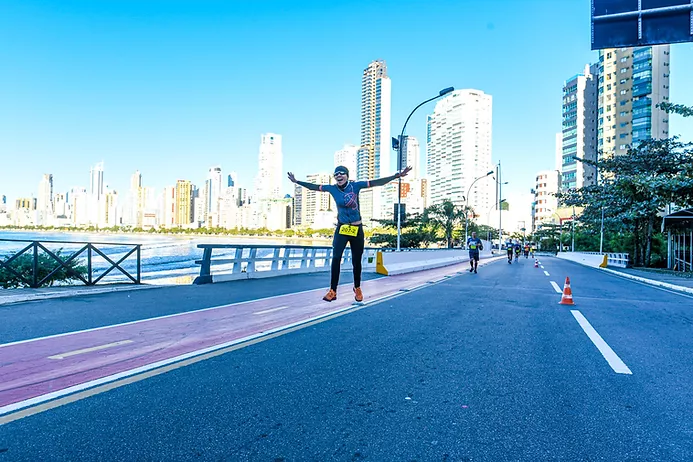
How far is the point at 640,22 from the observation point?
390 inches

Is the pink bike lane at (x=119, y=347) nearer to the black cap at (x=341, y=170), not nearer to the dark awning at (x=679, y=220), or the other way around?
the black cap at (x=341, y=170)

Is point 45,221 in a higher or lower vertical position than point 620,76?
lower

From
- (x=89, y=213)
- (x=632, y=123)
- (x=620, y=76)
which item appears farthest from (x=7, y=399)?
(x=89, y=213)

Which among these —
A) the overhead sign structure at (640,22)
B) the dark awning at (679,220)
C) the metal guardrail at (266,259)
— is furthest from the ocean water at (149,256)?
the dark awning at (679,220)

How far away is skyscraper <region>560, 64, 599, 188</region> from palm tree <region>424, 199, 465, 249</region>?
179ft

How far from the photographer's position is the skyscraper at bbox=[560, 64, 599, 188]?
120 metres

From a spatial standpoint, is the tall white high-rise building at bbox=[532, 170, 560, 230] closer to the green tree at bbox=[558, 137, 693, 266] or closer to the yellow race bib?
the green tree at bbox=[558, 137, 693, 266]

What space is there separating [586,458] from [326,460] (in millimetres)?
1469

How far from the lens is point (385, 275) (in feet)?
57.6

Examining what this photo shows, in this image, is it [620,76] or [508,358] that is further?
[620,76]

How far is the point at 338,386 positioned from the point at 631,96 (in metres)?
117

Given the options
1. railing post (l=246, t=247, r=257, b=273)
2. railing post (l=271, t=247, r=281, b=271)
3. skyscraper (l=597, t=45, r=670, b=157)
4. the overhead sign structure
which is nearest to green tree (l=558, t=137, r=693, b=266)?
the overhead sign structure

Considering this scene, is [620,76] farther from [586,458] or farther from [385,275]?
[586,458]

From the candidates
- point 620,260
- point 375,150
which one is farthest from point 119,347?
point 375,150
